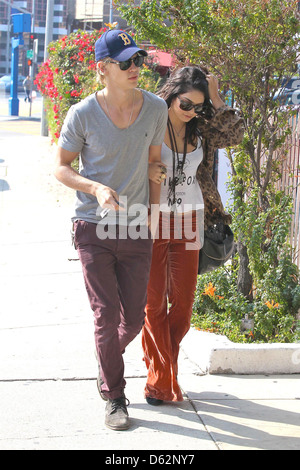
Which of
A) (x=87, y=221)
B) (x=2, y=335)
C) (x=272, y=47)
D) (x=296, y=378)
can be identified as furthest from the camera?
(x=2, y=335)

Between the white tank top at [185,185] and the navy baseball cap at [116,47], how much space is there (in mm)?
580

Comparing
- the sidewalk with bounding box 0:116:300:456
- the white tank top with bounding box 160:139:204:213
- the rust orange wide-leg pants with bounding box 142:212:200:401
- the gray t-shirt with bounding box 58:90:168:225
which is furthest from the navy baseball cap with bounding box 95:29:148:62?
the sidewalk with bounding box 0:116:300:456

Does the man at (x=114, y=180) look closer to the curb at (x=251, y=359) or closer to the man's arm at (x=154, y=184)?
the man's arm at (x=154, y=184)

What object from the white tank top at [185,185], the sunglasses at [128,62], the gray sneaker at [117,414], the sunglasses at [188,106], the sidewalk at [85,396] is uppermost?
the sunglasses at [128,62]

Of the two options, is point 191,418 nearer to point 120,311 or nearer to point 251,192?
point 120,311

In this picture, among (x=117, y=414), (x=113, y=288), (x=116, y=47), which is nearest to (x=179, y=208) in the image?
(x=113, y=288)

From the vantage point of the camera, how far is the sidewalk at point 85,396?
3602mm

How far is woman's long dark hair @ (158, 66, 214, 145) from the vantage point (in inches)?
154

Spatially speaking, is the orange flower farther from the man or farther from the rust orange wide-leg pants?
the man

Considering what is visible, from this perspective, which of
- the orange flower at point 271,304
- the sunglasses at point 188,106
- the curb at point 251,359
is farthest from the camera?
the orange flower at point 271,304

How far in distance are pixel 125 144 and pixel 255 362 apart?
1.72 m

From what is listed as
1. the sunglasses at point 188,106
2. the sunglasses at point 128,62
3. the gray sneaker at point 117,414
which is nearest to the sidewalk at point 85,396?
the gray sneaker at point 117,414

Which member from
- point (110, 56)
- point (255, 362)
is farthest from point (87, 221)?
point (255, 362)

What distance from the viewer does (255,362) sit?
4.62 m
